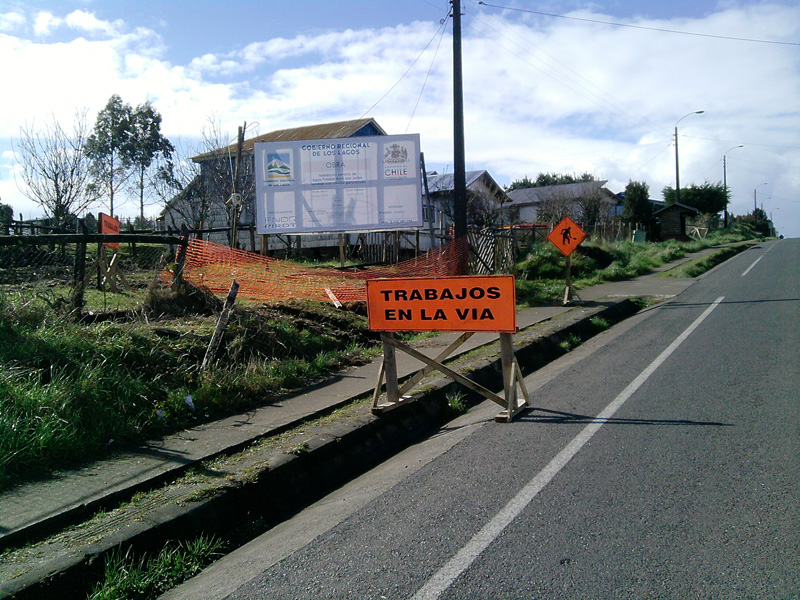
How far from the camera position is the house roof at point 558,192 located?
49844 mm

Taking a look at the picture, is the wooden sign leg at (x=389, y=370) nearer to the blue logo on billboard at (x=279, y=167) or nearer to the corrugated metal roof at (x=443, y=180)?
the blue logo on billboard at (x=279, y=167)

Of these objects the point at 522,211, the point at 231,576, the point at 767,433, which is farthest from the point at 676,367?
the point at 522,211

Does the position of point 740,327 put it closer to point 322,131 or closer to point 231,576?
point 231,576

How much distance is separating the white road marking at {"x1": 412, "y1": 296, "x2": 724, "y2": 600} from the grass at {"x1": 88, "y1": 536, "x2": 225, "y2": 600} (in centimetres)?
151

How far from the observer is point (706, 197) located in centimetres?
6700

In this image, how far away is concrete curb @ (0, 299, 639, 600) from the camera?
3.63 metres

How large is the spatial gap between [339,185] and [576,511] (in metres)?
12.8

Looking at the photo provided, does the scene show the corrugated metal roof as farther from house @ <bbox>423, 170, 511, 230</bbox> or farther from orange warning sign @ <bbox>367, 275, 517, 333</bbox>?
orange warning sign @ <bbox>367, 275, 517, 333</bbox>

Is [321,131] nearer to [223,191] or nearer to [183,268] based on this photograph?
[223,191]

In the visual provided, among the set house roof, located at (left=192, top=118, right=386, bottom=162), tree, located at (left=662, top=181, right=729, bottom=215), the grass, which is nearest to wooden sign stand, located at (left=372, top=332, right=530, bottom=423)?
the grass

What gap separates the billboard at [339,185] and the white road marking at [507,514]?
9.65 metres

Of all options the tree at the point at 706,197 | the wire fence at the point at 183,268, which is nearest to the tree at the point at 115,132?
the wire fence at the point at 183,268

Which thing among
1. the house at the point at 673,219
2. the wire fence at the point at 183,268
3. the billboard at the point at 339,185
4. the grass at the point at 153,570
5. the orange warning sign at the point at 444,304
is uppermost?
the house at the point at 673,219

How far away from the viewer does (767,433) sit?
218 inches
